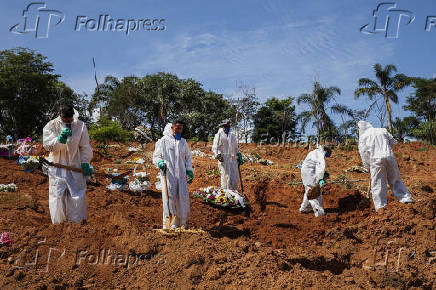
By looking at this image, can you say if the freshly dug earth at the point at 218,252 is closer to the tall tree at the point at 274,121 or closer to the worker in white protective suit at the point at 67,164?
the worker in white protective suit at the point at 67,164

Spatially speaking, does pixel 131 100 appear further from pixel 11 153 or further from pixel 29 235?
pixel 29 235

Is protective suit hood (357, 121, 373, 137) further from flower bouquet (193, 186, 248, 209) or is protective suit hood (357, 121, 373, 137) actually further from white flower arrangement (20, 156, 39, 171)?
white flower arrangement (20, 156, 39, 171)

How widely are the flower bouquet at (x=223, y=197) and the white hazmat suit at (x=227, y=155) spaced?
0.68 m

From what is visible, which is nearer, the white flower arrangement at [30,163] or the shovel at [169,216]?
the shovel at [169,216]

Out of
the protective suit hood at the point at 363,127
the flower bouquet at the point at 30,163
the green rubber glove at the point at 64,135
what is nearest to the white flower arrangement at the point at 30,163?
the flower bouquet at the point at 30,163

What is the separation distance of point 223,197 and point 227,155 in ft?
3.98

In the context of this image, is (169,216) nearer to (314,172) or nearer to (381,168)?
(314,172)

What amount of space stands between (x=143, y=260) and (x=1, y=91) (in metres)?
21.7

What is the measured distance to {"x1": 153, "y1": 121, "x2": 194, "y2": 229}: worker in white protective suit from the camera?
17.9 feet

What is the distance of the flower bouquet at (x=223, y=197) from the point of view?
754 centimetres

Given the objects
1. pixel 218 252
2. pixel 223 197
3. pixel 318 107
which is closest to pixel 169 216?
pixel 218 252

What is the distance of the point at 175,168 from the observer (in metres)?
5.55

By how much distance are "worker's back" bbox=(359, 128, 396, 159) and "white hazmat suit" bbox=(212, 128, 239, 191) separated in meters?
2.79

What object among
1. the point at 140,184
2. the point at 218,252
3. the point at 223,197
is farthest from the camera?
the point at 140,184
